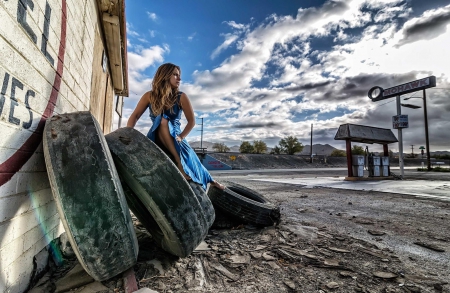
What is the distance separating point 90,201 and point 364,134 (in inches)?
491

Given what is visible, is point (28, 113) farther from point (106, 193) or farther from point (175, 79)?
point (175, 79)

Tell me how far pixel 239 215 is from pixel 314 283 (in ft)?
4.92

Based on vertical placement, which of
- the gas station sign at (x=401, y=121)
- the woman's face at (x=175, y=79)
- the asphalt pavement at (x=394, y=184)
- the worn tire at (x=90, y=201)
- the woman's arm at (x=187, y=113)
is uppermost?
the gas station sign at (x=401, y=121)

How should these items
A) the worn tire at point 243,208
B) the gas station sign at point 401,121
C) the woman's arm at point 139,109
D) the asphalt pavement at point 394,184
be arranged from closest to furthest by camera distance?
the woman's arm at point 139,109 < the worn tire at point 243,208 < the asphalt pavement at point 394,184 < the gas station sign at point 401,121

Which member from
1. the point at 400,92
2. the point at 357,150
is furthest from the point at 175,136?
the point at 357,150

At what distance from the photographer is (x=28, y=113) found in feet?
5.02

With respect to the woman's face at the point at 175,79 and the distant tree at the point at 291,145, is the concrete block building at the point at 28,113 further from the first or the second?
the distant tree at the point at 291,145

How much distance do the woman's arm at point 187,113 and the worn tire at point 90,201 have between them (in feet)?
Result: 4.40

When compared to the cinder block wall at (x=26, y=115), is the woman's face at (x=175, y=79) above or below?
above

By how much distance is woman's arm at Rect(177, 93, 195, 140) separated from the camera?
9.02 ft

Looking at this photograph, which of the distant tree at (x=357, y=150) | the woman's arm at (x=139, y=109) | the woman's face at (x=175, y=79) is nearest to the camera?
the woman's face at (x=175, y=79)

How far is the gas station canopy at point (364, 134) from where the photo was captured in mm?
10703

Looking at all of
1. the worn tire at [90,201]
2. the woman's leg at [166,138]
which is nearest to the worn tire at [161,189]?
the worn tire at [90,201]

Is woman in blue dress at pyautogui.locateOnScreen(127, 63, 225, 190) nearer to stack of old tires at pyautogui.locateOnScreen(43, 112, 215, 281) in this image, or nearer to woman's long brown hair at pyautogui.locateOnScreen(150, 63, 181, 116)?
woman's long brown hair at pyautogui.locateOnScreen(150, 63, 181, 116)
